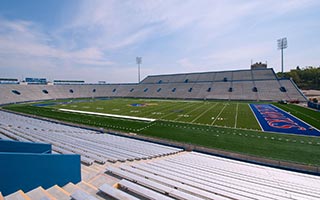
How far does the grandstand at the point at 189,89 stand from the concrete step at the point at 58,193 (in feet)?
151

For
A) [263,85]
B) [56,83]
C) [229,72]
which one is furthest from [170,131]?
[56,83]

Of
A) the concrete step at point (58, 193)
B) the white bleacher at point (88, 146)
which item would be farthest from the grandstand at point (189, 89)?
the concrete step at point (58, 193)

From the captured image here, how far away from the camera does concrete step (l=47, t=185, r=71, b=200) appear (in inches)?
123

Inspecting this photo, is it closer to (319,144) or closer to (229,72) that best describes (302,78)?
(229,72)

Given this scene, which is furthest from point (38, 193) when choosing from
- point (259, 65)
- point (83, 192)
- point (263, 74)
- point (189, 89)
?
point (259, 65)

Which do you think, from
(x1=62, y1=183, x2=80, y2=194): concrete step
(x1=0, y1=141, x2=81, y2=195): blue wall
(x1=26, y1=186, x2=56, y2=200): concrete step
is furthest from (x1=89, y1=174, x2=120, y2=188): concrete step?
(x1=26, y1=186, x2=56, y2=200): concrete step

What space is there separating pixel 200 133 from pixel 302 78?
268 ft

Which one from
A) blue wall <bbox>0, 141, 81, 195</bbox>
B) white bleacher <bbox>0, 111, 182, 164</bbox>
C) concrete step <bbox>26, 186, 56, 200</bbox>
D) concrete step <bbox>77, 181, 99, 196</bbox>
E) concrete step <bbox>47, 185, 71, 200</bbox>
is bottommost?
white bleacher <bbox>0, 111, 182, 164</bbox>

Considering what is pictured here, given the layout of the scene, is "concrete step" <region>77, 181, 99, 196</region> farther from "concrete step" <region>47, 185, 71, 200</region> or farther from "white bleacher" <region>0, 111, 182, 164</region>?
"white bleacher" <region>0, 111, 182, 164</region>

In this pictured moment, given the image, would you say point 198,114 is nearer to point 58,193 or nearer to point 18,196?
point 58,193

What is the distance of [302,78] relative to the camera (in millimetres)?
76500

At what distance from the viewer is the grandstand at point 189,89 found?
4525cm

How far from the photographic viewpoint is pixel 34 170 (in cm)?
326

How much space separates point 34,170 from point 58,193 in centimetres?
57
